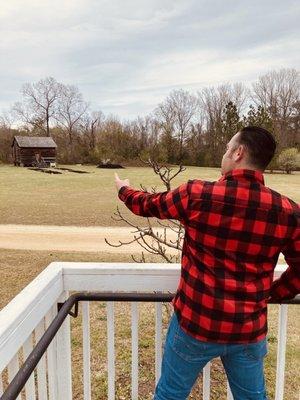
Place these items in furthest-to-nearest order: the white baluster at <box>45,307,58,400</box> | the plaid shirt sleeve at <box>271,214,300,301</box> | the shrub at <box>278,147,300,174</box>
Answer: the shrub at <box>278,147,300,174</box>
the white baluster at <box>45,307,58,400</box>
the plaid shirt sleeve at <box>271,214,300,301</box>

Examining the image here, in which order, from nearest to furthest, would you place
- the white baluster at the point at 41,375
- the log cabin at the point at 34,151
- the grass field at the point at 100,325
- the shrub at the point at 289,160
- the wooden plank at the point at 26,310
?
the wooden plank at the point at 26,310 → the white baluster at the point at 41,375 → the grass field at the point at 100,325 → the shrub at the point at 289,160 → the log cabin at the point at 34,151

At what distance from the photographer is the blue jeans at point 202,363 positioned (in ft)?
5.39

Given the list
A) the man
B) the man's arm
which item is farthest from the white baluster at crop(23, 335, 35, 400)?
the man's arm

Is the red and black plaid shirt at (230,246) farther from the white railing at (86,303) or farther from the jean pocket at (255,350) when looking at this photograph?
the white railing at (86,303)

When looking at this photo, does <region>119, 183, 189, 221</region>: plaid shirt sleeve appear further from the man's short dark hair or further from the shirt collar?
the man's short dark hair

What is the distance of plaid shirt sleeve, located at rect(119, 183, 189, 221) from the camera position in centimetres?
155

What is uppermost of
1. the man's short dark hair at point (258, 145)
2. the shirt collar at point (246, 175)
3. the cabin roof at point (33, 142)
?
the cabin roof at point (33, 142)

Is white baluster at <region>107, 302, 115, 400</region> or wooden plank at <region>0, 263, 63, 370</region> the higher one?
wooden plank at <region>0, 263, 63, 370</region>

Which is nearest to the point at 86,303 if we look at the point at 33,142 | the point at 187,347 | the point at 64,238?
the point at 187,347

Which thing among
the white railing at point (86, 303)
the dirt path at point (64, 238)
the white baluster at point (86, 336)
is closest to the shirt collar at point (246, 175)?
the white railing at point (86, 303)

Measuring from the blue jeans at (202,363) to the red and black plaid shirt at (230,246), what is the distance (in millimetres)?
55

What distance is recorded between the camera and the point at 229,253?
1520 mm

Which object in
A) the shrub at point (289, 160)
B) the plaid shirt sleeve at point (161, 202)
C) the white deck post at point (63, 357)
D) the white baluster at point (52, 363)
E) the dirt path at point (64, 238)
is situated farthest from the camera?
the shrub at point (289, 160)

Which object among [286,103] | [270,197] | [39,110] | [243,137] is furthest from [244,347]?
[39,110]
